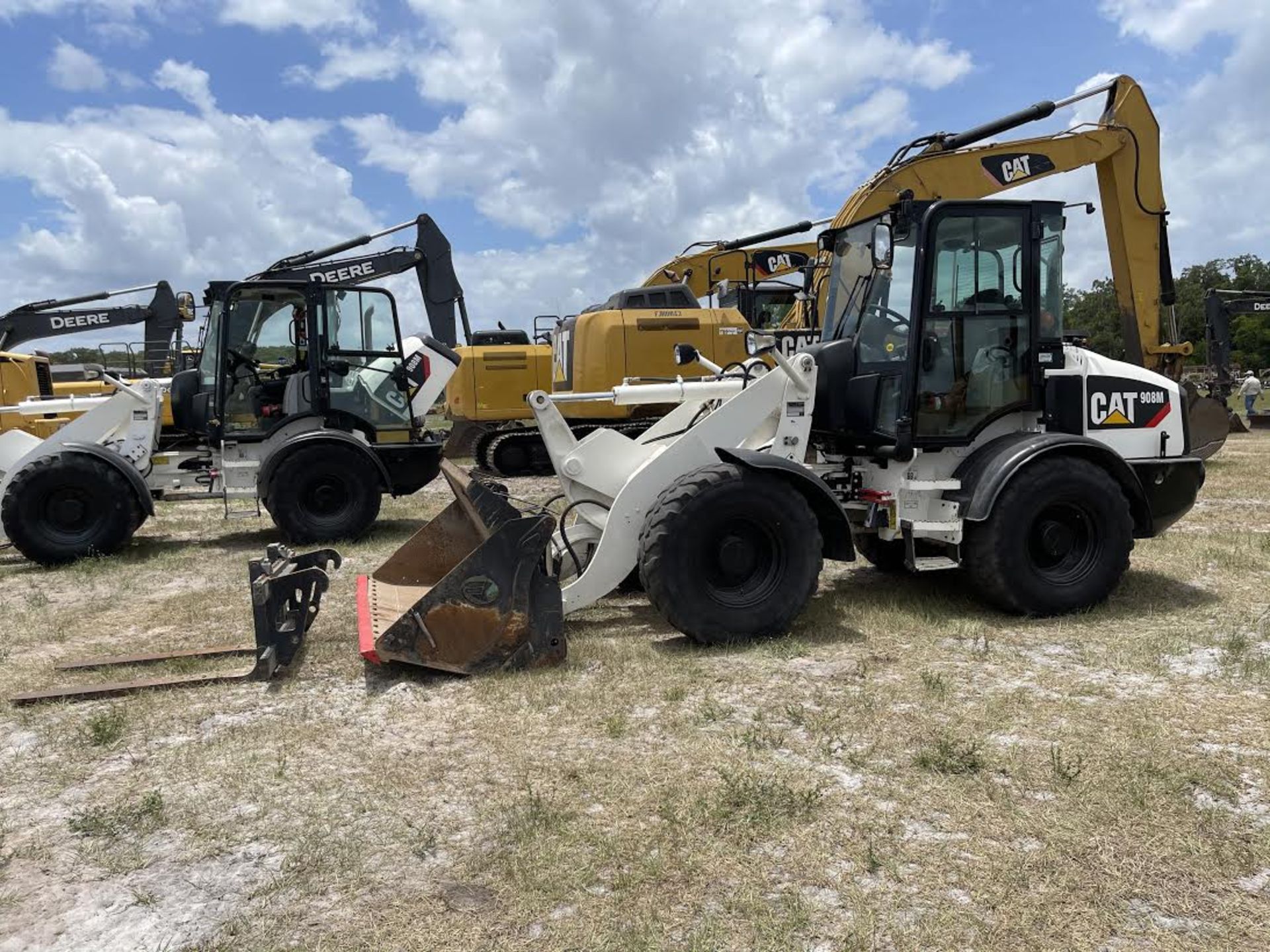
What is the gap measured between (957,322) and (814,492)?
4.75ft

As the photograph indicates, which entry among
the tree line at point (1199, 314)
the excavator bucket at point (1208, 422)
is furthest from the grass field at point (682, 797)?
the tree line at point (1199, 314)

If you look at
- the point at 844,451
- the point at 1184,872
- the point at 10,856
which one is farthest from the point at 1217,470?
the point at 10,856

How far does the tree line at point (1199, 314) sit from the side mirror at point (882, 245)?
1706 inches

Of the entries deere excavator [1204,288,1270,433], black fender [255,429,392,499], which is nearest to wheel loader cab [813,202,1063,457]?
black fender [255,429,392,499]

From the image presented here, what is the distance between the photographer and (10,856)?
311 centimetres

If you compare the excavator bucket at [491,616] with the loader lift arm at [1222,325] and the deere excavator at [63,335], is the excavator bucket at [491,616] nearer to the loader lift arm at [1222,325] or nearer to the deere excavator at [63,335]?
the deere excavator at [63,335]

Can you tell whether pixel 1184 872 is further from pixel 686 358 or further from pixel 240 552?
pixel 240 552

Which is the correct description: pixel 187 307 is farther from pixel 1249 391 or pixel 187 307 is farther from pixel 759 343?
pixel 1249 391

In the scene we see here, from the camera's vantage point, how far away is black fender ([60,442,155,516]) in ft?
27.8

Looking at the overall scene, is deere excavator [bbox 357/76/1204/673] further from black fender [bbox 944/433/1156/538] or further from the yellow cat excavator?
the yellow cat excavator

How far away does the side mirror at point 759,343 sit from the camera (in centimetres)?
561

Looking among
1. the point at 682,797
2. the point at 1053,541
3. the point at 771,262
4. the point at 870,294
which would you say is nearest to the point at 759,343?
the point at 870,294

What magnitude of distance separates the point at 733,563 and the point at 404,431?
554cm

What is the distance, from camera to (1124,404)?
6086mm
